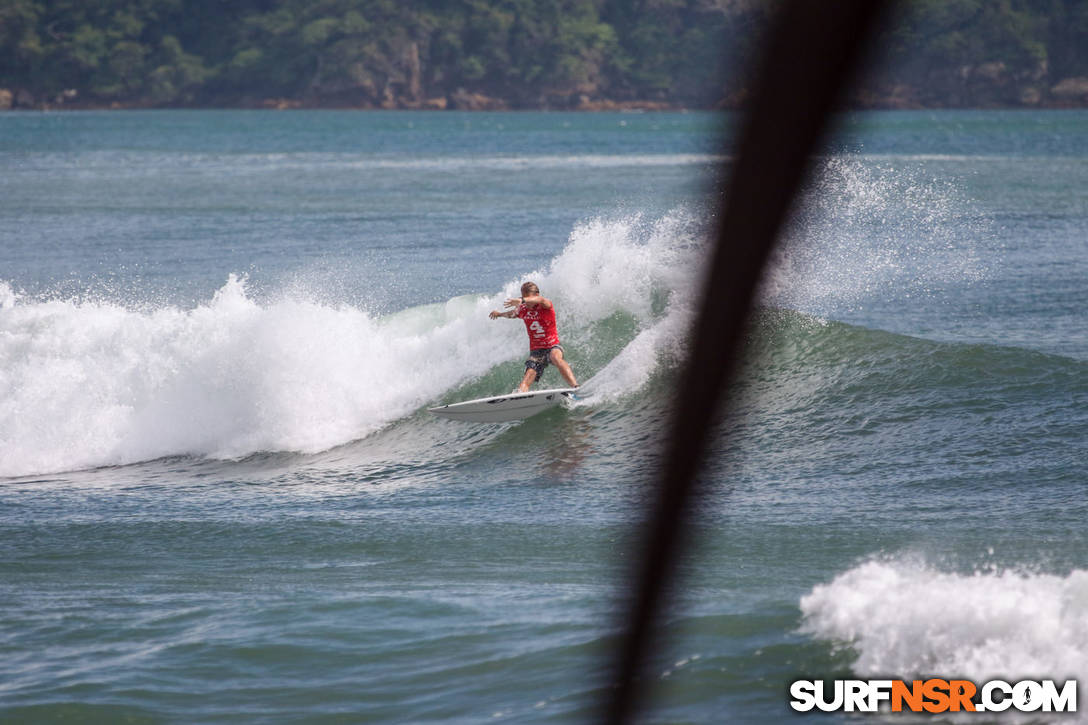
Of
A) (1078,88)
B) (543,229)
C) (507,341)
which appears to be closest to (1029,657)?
(507,341)

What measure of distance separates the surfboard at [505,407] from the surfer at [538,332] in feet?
0.45

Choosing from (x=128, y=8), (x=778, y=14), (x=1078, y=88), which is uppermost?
(x=128, y=8)

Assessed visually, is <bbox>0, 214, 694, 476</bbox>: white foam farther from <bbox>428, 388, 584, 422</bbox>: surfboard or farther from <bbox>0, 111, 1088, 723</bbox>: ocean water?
<bbox>428, 388, 584, 422</bbox>: surfboard

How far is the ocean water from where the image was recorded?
745 centimetres

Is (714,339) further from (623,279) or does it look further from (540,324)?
(540,324)

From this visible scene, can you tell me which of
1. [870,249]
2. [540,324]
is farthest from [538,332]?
[870,249]

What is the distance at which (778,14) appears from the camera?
130125mm

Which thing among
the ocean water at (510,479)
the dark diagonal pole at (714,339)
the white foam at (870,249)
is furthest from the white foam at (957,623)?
the white foam at (870,249)

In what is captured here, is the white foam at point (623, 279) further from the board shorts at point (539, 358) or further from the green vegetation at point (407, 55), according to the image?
the green vegetation at point (407, 55)

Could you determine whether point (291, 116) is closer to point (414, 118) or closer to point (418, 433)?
point (414, 118)

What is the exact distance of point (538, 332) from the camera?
14.0 metres

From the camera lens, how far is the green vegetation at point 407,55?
6063 inches

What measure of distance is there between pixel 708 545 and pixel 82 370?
34.3 ft

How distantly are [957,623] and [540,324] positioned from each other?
7.48m
